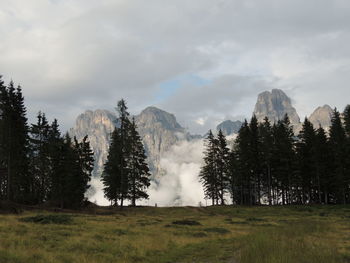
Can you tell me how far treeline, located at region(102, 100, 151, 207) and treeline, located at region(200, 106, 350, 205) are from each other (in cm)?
1586

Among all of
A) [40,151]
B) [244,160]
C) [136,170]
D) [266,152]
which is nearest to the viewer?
[40,151]

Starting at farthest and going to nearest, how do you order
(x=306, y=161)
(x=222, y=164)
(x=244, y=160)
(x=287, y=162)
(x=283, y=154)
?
(x=222, y=164)
(x=244, y=160)
(x=306, y=161)
(x=283, y=154)
(x=287, y=162)

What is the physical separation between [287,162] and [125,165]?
30907 millimetres

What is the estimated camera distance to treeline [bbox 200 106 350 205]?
63094 millimetres

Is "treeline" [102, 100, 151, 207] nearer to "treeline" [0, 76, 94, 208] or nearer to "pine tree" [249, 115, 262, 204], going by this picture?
"treeline" [0, 76, 94, 208]

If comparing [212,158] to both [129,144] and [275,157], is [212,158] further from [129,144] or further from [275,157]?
[129,144]

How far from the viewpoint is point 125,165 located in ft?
200

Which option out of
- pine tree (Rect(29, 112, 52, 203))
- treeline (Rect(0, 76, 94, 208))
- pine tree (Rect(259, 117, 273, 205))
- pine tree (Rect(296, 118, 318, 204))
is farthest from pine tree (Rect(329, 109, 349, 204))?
pine tree (Rect(29, 112, 52, 203))

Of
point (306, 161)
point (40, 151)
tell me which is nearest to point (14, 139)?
point (40, 151)

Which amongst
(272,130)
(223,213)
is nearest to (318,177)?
(272,130)

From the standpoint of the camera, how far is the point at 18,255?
43.8ft

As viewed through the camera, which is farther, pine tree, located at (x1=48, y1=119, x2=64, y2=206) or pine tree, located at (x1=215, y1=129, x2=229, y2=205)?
pine tree, located at (x1=215, y1=129, x2=229, y2=205)

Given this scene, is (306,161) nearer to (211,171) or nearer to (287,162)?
(287,162)

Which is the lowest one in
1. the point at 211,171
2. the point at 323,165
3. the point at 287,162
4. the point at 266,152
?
the point at 211,171
